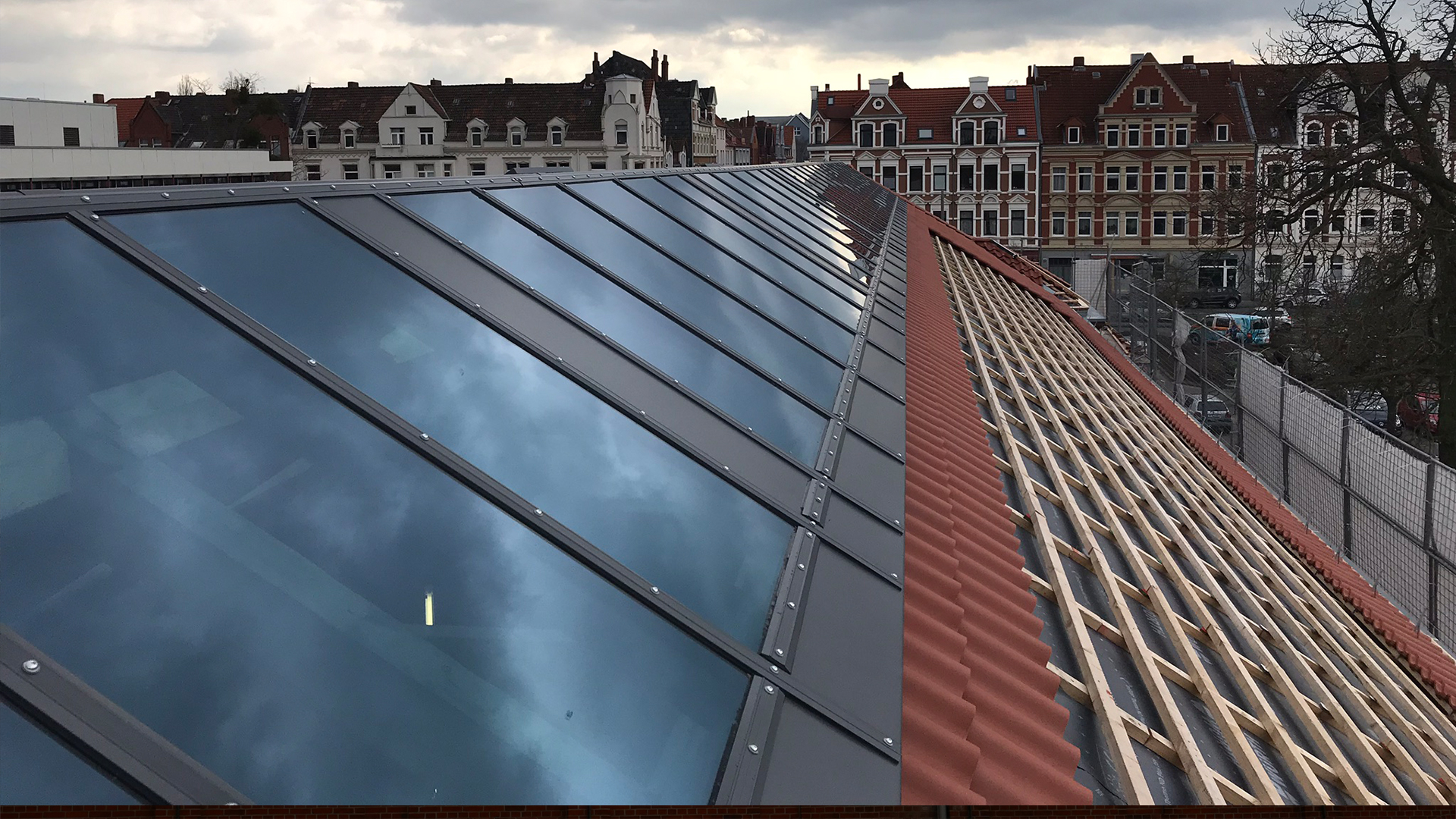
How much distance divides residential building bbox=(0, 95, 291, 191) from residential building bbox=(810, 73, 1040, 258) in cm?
3046

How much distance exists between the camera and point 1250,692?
497 cm

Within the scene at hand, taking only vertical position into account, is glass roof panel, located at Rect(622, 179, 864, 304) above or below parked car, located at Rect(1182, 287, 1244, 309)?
above

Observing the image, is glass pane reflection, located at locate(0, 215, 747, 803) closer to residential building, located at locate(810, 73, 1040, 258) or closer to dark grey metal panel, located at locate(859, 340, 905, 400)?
dark grey metal panel, located at locate(859, 340, 905, 400)

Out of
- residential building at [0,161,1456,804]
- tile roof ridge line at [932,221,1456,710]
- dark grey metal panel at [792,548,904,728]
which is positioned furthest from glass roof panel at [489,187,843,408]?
tile roof ridge line at [932,221,1456,710]

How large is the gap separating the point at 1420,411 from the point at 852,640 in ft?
118

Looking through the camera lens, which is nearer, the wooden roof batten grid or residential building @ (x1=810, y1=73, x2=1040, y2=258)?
the wooden roof batten grid

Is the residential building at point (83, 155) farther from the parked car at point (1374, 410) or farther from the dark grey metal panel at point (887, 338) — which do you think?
the parked car at point (1374, 410)

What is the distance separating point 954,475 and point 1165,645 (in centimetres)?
121

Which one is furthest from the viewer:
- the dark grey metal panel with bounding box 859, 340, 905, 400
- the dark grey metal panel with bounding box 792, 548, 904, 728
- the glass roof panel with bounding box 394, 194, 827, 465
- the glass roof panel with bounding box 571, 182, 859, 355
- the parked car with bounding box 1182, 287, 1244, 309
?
the parked car with bounding box 1182, 287, 1244, 309

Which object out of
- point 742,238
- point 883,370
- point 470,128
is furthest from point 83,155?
point 883,370

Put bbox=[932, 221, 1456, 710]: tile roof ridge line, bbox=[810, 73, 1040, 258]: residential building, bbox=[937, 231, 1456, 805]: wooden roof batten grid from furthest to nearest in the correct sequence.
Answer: bbox=[810, 73, 1040, 258]: residential building → bbox=[932, 221, 1456, 710]: tile roof ridge line → bbox=[937, 231, 1456, 805]: wooden roof batten grid

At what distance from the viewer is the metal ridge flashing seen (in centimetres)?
303

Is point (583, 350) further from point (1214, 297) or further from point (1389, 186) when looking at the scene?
point (1214, 297)

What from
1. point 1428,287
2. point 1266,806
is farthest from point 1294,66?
point 1266,806
